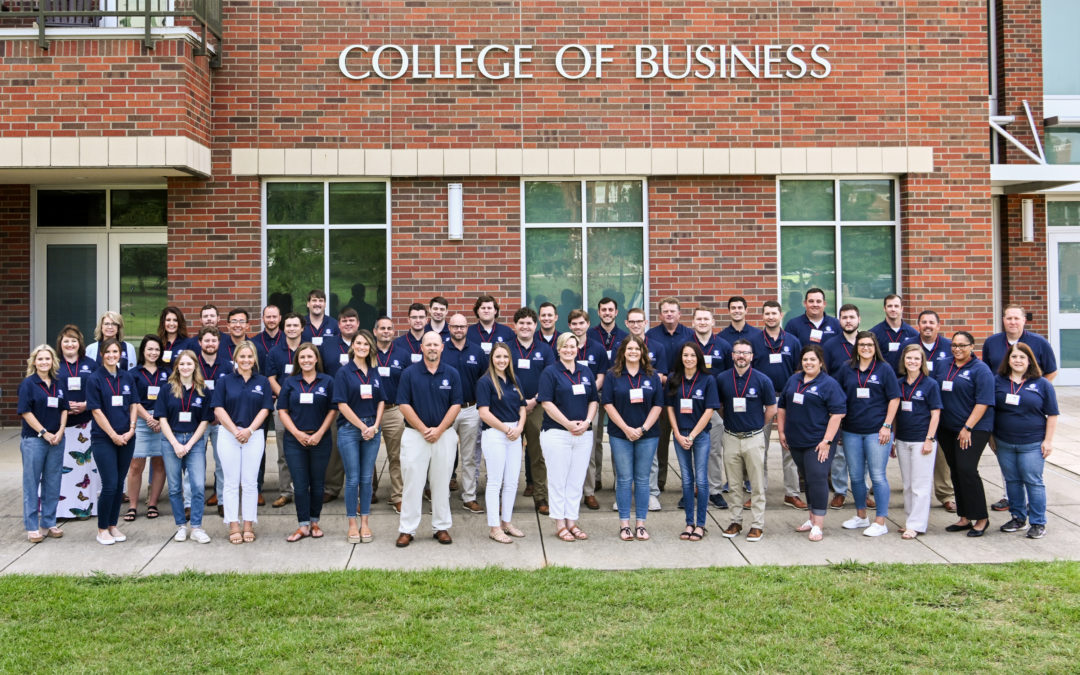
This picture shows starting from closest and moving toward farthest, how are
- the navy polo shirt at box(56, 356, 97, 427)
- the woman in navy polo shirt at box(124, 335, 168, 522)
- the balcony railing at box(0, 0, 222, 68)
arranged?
the navy polo shirt at box(56, 356, 97, 427) → the woman in navy polo shirt at box(124, 335, 168, 522) → the balcony railing at box(0, 0, 222, 68)

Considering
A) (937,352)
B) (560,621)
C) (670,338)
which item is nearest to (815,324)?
(937,352)

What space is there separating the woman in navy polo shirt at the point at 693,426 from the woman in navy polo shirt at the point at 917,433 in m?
1.68

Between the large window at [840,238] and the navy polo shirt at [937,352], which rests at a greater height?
the large window at [840,238]

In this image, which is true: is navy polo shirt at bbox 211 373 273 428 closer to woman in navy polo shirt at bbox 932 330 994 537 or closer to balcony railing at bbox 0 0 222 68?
balcony railing at bbox 0 0 222 68

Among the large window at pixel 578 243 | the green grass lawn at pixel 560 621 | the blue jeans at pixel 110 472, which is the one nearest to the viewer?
the green grass lawn at pixel 560 621

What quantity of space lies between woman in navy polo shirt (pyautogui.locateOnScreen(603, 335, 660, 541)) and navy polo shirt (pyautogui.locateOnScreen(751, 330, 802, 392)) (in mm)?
1606

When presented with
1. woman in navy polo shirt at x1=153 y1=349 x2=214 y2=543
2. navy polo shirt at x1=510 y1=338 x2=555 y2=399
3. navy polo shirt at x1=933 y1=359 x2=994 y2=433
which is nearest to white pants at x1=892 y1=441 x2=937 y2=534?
navy polo shirt at x1=933 y1=359 x2=994 y2=433

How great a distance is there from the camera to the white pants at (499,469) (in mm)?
7902

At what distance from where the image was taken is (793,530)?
319 inches

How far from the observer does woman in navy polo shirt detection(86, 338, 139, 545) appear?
7762 mm

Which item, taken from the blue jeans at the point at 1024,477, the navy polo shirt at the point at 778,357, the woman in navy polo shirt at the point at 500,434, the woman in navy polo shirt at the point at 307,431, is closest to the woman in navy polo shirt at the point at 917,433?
the blue jeans at the point at 1024,477

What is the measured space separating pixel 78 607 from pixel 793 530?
565cm

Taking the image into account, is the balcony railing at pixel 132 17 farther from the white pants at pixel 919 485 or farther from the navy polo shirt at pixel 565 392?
the white pants at pixel 919 485

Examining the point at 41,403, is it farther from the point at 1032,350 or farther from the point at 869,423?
the point at 1032,350
